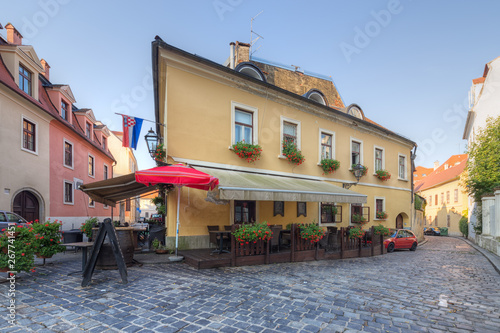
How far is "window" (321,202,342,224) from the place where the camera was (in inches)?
562

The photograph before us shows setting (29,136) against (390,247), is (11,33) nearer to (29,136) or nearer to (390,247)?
(29,136)

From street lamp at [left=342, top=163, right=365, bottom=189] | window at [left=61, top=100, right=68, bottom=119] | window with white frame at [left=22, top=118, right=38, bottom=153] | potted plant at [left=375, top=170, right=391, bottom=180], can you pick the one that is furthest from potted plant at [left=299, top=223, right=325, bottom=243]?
window at [left=61, top=100, right=68, bottom=119]

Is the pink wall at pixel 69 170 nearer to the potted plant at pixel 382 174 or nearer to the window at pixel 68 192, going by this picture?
the window at pixel 68 192

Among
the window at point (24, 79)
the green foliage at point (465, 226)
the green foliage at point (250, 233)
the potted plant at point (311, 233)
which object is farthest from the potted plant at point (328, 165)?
the green foliage at point (465, 226)

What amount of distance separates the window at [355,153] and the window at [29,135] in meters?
17.7

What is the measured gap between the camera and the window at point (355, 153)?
53.6 feet

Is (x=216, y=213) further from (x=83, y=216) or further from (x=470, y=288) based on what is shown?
(x=83, y=216)

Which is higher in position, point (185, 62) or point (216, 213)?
point (185, 62)

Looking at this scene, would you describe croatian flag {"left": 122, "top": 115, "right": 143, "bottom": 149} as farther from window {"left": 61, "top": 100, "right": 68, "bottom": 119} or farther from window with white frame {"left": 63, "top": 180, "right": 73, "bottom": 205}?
window {"left": 61, "top": 100, "right": 68, "bottom": 119}

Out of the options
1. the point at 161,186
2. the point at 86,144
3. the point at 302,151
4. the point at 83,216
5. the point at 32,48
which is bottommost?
the point at 83,216

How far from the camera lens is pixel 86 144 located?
69.7ft

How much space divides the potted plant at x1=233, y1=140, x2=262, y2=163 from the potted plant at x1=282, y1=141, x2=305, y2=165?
175cm

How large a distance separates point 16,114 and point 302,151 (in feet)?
45.5

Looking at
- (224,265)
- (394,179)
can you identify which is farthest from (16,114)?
(394,179)
